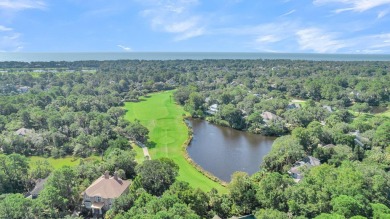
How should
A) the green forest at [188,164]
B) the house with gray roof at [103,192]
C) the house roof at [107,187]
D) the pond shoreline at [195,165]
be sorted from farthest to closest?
1. the pond shoreline at [195,165]
2. the house roof at [107,187]
3. the house with gray roof at [103,192]
4. the green forest at [188,164]

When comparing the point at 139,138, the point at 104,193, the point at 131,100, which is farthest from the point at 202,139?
the point at 131,100

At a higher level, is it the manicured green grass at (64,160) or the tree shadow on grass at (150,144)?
the tree shadow on grass at (150,144)

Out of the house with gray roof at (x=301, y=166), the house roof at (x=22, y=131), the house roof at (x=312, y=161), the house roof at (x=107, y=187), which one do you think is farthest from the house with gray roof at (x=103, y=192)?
the house roof at (x=22, y=131)

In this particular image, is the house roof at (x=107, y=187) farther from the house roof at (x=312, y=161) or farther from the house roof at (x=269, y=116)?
the house roof at (x=269, y=116)

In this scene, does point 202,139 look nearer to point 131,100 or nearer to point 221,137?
point 221,137

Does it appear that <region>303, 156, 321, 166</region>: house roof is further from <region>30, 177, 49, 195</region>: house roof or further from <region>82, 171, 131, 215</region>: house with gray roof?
<region>30, 177, 49, 195</region>: house roof

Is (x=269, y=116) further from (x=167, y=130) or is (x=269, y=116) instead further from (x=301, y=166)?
(x=301, y=166)
